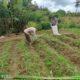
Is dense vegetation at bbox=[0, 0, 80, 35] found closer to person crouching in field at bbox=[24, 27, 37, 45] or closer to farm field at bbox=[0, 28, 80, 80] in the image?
person crouching in field at bbox=[24, 27, 37, 45]

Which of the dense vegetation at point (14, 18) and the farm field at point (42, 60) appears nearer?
the farm field at point (42, 60)

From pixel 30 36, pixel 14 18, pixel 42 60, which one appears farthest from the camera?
pixel 14 18

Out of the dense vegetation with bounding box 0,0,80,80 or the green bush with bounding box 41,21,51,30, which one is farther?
the green bush with bounding box 41,21,51,30

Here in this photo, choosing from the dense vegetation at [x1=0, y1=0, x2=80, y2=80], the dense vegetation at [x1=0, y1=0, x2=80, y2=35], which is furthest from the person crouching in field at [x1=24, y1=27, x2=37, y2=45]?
the dense vegetation at [x1=0, y1=0, x2=80, y2=35]

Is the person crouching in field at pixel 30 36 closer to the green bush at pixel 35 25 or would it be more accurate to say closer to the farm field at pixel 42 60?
the farm field at pixel 42 60

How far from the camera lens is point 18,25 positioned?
78.8 feet

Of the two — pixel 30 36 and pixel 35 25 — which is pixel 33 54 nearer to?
pixel 30 36

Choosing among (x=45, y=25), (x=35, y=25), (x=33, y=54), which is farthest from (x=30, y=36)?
(x=45, y=25)

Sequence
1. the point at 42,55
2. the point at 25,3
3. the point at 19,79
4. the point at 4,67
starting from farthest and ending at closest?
the point at 25,3
the point at 42,55
the point at 4,67
the point at 19,79

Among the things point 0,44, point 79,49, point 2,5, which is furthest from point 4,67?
point 2,5

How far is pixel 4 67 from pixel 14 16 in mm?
12730

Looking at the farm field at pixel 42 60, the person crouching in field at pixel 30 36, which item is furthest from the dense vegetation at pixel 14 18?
A: the farm field at pixel 42 60

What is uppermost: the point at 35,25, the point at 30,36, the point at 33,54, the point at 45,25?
the point at 30,36

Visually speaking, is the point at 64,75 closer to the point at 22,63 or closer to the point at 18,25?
the point at 22,63
